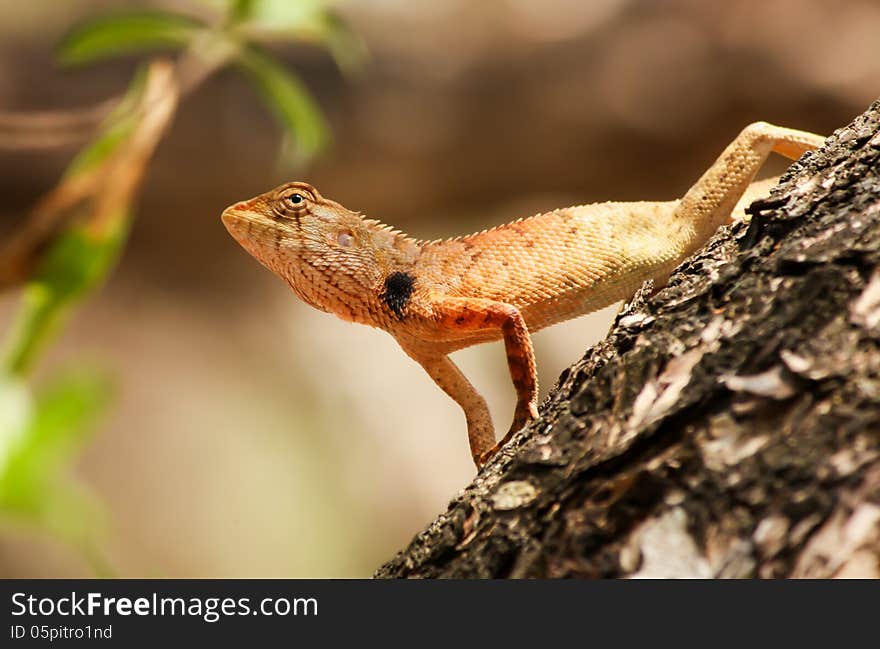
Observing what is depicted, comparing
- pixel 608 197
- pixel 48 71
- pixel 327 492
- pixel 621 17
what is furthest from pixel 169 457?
pixel 621 17

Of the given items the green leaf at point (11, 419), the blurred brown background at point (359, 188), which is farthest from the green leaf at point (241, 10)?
the blurred brown background at point (359, 188)

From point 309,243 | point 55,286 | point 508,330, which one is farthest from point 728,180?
point 55,286

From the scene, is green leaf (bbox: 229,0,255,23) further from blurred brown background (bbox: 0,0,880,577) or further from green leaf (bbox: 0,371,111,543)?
blurred brown background (bbox: 0,0,880,577)

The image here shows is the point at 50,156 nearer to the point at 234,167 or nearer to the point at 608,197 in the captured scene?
the point at 234,167

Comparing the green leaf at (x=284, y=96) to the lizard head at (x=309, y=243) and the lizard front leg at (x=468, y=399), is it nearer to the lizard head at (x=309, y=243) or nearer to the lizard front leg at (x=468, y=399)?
the lizard head at (x=309, y=243)

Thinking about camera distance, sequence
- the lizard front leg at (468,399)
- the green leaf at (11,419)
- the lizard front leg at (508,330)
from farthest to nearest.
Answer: the lizard front leg at (468,399) → the lizard front leg at (508,330) → the green leaf at (11,419)

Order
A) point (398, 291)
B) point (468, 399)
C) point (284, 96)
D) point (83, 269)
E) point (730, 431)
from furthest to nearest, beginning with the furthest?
point (284, 96) < point (468, 399) < point (398, 291) < point (83, 269) < point (730, 431)

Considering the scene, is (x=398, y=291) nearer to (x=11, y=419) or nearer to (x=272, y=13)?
(x=272, y=13)
